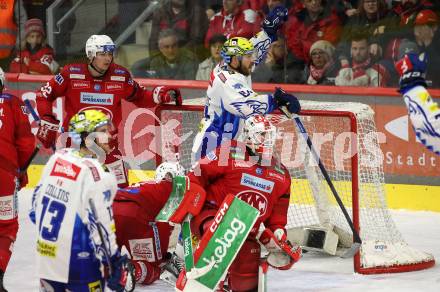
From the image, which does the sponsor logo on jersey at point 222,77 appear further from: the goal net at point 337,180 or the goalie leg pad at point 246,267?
the goalie leg pad at point 246,267

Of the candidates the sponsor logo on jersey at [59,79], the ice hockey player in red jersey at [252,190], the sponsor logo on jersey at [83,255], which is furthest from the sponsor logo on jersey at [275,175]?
the sponsor logo on jersey at [59,79]

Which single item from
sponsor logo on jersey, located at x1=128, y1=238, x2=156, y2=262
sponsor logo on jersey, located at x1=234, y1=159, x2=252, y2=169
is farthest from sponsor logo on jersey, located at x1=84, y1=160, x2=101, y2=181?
sponsor logo on jersey, located at x1=128, y1=238, x2=156, y2=262

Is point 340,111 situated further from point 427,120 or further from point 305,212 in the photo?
point 427,120

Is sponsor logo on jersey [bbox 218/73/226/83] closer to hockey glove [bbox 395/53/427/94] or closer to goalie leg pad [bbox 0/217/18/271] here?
goalie leg pad [bbox 0/217/18/271]

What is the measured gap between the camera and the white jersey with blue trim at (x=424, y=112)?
16.9ft

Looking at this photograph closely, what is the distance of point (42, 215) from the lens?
5.11 meters

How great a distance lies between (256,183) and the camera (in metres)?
6.18

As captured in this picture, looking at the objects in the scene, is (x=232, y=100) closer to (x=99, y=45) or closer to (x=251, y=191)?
(x=99, y=45)

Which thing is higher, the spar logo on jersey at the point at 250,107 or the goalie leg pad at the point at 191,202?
the spar logo on jersey at the point at 250,107

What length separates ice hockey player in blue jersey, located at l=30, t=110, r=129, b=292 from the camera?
16.4 feet

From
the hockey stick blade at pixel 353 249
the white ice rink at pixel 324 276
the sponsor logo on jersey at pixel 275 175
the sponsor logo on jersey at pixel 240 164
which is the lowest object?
the white ice rink at pixel 324 276

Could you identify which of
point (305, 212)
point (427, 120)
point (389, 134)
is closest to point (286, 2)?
point (389, 134)

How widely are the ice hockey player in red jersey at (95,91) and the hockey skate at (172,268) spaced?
0.94 metres

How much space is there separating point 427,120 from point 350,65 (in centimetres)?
440
